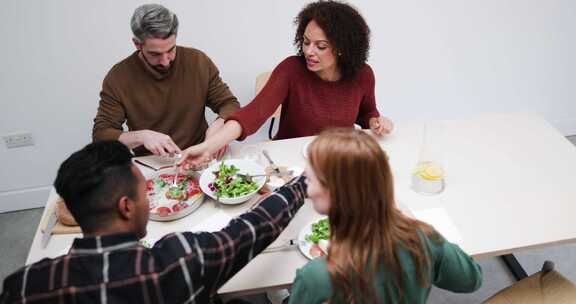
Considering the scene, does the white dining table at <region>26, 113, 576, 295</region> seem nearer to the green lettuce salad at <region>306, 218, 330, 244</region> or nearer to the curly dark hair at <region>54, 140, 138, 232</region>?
the green lettuce salad at <region>306, 218, 330, 244</region>

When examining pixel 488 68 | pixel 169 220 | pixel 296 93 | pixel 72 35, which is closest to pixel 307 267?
pixel 169 220

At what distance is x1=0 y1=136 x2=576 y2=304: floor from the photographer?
2031 mm

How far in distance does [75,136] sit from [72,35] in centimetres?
64

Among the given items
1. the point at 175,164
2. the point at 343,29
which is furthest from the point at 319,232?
the point at 343,29

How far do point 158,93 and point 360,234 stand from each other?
1401mm

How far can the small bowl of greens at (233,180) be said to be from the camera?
1.45m

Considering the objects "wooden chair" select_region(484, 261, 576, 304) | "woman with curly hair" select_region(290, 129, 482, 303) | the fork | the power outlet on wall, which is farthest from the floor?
"woman with curly hair" select_region(290, 129, 482, 303)

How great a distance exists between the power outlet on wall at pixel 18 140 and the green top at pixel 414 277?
2286 mm

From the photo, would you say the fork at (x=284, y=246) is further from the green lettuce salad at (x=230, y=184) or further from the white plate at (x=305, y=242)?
the green lettuce salad at (x=230, y=184)

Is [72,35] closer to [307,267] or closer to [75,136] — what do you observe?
[75,136]

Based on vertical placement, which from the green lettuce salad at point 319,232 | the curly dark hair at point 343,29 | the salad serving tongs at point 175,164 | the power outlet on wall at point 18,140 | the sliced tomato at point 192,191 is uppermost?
the curly dark hair at point 343,29

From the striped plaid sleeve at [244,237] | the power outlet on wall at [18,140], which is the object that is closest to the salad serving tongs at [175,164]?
the striped plaid sleeve at [244,237]

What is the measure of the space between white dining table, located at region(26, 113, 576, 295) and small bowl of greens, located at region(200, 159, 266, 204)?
5 centimetres

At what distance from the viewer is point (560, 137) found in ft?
5.84
